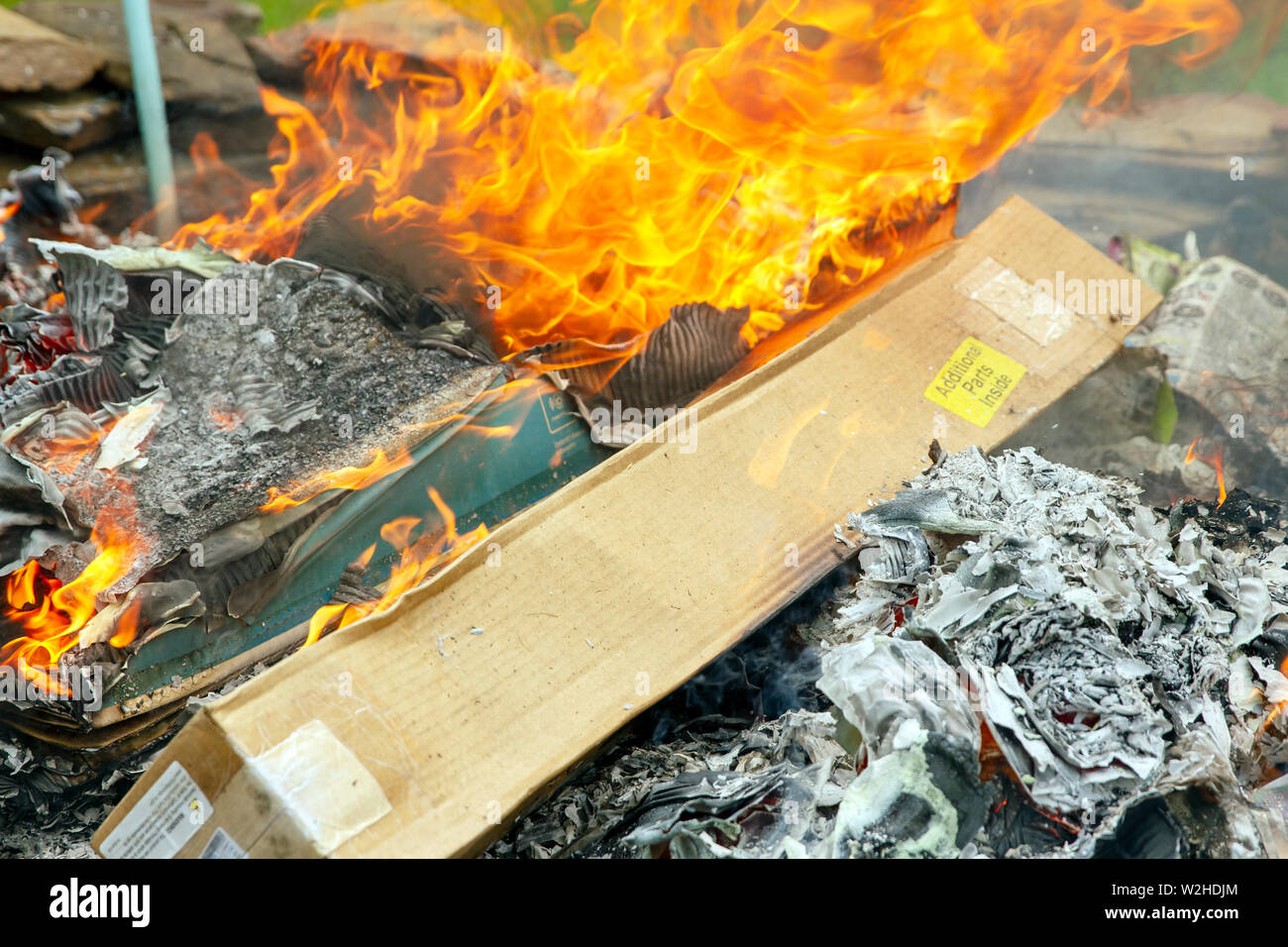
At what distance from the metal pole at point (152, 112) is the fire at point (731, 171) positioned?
114 cm

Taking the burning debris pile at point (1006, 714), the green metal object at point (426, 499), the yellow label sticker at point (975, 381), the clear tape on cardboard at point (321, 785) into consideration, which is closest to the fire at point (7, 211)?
the green metal object at point (426, 499)

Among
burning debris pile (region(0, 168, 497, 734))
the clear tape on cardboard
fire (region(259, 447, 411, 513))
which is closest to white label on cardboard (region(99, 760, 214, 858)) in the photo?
the clear tape on cardboard

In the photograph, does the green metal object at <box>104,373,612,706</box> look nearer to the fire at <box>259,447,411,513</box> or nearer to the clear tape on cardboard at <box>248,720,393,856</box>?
the fire at <box>259,447,411,513</box>

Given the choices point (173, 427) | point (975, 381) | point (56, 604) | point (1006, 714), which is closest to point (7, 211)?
point (173, 427)

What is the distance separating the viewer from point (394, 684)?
6.50 ft

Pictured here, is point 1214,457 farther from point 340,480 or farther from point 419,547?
point 340,480

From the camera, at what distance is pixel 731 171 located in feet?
9.94

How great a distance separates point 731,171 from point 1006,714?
1.88m

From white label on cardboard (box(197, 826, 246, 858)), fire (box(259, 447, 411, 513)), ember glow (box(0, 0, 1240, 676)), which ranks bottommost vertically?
white label on cardboard (box(197, 826, 246, 858))

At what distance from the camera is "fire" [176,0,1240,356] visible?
296 cm

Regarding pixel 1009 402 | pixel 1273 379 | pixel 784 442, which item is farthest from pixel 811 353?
pixel 1273 379

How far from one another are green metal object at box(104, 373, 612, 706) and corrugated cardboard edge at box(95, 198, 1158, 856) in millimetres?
383

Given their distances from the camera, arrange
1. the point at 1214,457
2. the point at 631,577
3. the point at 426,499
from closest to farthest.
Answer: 1. the point at 631,577
2. the point at 426,499
3. the point at 1214,457

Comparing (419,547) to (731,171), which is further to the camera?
(731,171)
